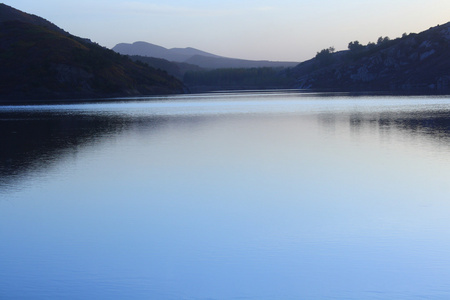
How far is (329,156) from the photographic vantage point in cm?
2533

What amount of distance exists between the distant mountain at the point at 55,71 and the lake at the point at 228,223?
437ft

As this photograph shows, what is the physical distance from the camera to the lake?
394 inches

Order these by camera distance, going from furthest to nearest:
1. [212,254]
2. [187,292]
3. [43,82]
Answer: [43,82] < [212,254] < [187,292]

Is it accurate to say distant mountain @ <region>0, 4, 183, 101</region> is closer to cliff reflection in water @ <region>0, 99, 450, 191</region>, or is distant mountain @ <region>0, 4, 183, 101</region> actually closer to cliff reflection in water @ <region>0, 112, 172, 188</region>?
cliff reflection in water @ <region>0, 112, 172, 188</region>

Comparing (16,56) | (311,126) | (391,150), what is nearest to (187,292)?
(391,150)

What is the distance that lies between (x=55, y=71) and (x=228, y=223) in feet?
516

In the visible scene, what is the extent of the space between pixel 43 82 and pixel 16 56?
1718cm

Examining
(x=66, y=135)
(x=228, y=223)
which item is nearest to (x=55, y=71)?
(x=66, y=135)

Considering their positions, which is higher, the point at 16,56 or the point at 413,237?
the point at 16,56

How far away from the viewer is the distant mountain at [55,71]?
156663 millimetres

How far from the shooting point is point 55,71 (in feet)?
530

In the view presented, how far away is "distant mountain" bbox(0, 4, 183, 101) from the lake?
5241 inches

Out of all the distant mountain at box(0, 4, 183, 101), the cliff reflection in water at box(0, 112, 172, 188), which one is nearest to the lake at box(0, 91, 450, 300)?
the cliff reflection in water at box(0, 112, 172, 188)

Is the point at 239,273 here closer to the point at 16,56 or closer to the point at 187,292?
the point at 187,292
